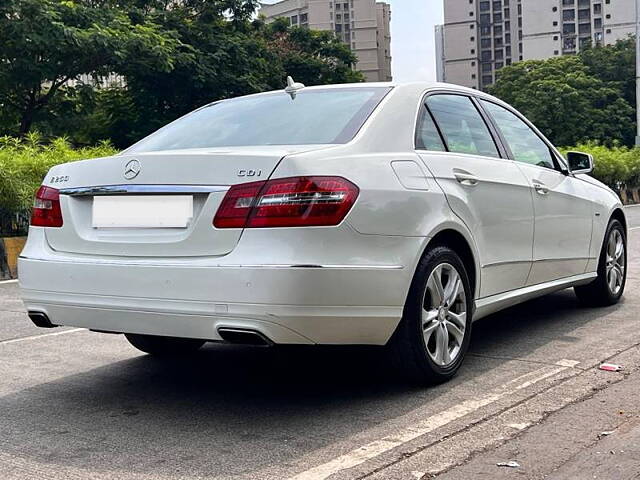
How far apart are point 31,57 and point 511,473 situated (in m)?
26.6

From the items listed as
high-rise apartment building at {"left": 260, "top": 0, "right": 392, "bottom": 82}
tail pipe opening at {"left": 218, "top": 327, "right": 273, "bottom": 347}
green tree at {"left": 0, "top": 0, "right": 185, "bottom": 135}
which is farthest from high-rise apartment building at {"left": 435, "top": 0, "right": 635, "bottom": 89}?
tail pipe opening at {"left": 218, "top": 327, "right": 273, "bottom": 347}

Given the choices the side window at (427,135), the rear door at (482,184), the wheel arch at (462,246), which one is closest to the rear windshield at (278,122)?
the side window at (427,135)

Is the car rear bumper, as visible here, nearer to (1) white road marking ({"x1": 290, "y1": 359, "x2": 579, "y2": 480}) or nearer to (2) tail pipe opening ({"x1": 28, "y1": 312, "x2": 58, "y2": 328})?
(2) tail pipe opening ({"x1": 28, "y1": 312, "x2": 58, "y2": 328})

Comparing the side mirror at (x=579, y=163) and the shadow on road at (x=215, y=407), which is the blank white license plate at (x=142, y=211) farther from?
the side mirror at (x=579, y=163)

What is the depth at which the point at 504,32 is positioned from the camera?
5591 inches

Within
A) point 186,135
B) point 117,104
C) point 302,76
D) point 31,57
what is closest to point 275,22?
point 302,76

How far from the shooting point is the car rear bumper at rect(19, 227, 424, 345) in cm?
338

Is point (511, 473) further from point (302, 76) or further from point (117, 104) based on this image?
point (302, 76)

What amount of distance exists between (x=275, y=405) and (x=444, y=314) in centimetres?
93

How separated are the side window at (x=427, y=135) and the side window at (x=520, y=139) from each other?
0.85m

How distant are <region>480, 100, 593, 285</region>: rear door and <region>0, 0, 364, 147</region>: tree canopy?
22.2m

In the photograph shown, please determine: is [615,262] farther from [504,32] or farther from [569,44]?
[504,32]

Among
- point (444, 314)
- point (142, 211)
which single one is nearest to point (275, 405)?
point (444, 314)

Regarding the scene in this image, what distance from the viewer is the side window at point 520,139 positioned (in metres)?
5.24
